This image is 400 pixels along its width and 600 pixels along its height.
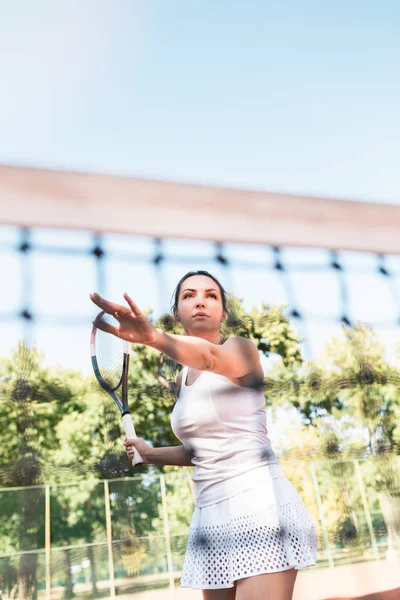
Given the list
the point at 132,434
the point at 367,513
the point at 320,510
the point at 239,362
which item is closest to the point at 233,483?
the point at 239,362

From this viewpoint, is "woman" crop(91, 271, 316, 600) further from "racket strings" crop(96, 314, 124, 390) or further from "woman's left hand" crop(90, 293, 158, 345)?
"racket strings" crop(96, 314, 124, 390)

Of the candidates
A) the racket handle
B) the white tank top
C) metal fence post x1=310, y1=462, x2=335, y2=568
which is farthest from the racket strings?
metal fence post x1=310, y1=462, x2=335, y2=568

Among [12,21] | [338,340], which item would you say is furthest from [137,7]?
[338,340]

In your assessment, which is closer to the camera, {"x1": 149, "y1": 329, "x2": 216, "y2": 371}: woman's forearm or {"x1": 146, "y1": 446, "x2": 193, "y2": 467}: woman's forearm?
{"x1": 149, "y1": 329, "x2": 216, "y2": 371}: woman's forearm

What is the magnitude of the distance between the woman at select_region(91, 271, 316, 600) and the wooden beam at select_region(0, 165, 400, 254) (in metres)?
0.49

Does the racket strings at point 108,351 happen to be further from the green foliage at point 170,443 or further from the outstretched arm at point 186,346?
the green foliage at point 170,443

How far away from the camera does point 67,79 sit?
1.96 metres

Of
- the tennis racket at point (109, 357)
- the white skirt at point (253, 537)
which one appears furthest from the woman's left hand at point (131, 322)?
the tennis racket at point (109, 357)

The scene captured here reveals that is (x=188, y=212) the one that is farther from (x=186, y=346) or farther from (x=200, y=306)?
(x=186, y=346)

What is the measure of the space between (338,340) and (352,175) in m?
2.71

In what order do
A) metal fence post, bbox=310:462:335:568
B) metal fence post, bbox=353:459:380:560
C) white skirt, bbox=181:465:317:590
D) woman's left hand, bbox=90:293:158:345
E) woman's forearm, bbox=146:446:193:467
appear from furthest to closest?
metal fence post, bbox=353:459:380:560, metal fence post, bbox=310:462:335:568, woman's forearm, bbox=146:446:193:467, white skirt, bbox=181:465:317:590, woman's left hand, bbox=90:293:158:345

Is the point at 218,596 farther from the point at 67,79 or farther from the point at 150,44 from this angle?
the point at 150,44

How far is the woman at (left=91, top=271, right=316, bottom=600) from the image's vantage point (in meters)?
0.82

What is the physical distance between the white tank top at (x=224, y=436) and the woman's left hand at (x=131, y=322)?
0.22 m
